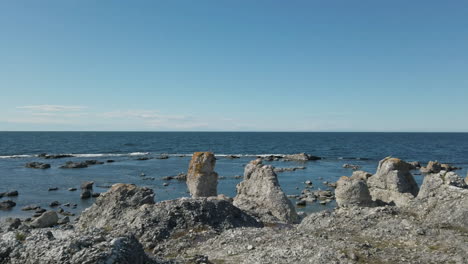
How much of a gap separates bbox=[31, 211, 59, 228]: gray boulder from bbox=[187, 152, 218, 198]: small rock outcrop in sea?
1554cm

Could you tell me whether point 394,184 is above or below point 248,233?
above

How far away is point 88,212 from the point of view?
2691cm

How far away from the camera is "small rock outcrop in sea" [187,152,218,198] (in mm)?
39719

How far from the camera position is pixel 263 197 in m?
33.4

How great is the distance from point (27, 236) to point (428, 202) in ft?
73.8

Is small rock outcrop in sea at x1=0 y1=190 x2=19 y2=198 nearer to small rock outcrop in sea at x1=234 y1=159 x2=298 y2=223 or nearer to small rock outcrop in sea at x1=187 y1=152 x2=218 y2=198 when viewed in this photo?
small rock outcrop in sea at x1=187 y1=152 x2=218 y2=198

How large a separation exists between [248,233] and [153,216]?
21.5 ft

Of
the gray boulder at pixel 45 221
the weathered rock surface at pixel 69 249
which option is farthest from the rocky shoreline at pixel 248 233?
the gray boulder at pixel 45 221

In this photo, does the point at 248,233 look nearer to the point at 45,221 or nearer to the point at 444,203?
the point at 444,203

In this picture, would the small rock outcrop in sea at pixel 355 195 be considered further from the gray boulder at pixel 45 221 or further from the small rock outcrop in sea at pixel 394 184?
the gray boulder at pixel 45 221

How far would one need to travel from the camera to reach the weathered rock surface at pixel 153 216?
22031 millimetres

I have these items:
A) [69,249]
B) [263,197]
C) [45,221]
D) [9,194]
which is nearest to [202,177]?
[263,197]

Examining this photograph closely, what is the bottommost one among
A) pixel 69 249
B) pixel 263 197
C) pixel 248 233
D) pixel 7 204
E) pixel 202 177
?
pixel 7 204

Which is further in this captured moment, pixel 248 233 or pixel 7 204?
pixel 7 204
